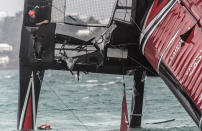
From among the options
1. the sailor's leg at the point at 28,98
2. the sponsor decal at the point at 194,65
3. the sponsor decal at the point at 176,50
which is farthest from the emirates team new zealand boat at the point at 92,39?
the sponsor decal at the point at 194,65

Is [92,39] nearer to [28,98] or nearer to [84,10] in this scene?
[84,10]

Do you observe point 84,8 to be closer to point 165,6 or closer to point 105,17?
point 105,17

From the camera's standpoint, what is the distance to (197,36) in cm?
717

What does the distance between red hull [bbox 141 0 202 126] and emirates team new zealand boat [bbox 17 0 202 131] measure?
19 mm

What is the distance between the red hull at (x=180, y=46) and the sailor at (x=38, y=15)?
2.42m

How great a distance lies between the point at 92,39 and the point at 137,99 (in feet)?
8.88

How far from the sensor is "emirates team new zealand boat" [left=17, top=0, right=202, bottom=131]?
8.74 metres

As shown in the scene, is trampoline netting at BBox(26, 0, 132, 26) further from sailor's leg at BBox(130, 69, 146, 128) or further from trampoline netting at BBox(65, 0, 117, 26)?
sailor's leg at BBox(130, 69, 146, 128)

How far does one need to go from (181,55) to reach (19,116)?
16.9ft

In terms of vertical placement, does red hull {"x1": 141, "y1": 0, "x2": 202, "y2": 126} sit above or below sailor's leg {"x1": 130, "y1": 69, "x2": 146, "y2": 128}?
above

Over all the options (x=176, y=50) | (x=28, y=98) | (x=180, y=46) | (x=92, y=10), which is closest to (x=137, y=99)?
(x=28, y=98)

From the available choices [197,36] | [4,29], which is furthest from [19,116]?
[4,29]

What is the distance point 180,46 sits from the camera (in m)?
7.55

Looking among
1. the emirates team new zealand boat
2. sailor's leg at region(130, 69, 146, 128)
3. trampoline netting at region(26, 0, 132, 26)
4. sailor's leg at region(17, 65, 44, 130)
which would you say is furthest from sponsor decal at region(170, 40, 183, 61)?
sailor's leg at region(130, 69, 146, 128)
